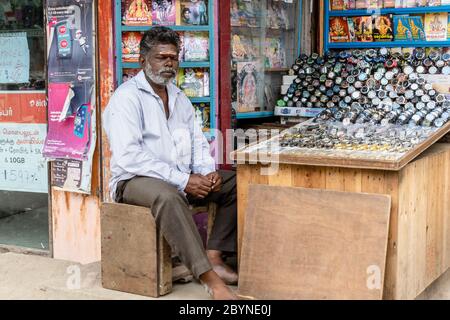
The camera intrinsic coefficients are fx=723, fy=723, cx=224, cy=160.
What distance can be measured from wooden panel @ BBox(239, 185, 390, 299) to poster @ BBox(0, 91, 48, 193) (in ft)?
6.63

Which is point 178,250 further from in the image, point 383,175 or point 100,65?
point 100,65

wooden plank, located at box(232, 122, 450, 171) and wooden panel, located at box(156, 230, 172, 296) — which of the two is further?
wooden panel, located at box(156, 230, 172, 296)

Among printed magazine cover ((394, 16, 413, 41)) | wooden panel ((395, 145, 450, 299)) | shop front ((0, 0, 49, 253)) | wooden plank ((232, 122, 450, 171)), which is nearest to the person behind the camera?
wooden plank ((232, 122, 450, 171))

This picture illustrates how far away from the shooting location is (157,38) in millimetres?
4445

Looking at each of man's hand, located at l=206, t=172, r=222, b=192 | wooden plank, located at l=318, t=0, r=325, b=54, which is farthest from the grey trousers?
wooden plank, located at l=318, t=0, r=325, b=54

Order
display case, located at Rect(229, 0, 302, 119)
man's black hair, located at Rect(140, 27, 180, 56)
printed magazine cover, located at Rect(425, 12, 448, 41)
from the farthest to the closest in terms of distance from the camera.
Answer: printed magazine cover, located at Rect(425, 12, 448, 41) < display case, located at Rect(229, 0, 302, 119) < man's black hair, located at Rect(140, 27, 180, 56)

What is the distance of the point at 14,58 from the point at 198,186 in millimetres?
2093

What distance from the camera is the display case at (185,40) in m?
4.97

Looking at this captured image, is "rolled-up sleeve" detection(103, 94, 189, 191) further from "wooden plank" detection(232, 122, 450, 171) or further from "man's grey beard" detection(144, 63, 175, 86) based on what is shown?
"wooden plank" detection(232, 122, 450, 171)

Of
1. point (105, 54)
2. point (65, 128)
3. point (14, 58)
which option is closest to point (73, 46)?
point (105, 54)

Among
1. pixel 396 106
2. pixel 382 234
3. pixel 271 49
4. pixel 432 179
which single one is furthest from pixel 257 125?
pixel 382 234

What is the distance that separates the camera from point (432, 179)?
14.4ft

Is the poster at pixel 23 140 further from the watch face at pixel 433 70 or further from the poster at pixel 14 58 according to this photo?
the watch face at pixel 433 70

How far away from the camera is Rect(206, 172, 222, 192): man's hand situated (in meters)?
4.50
